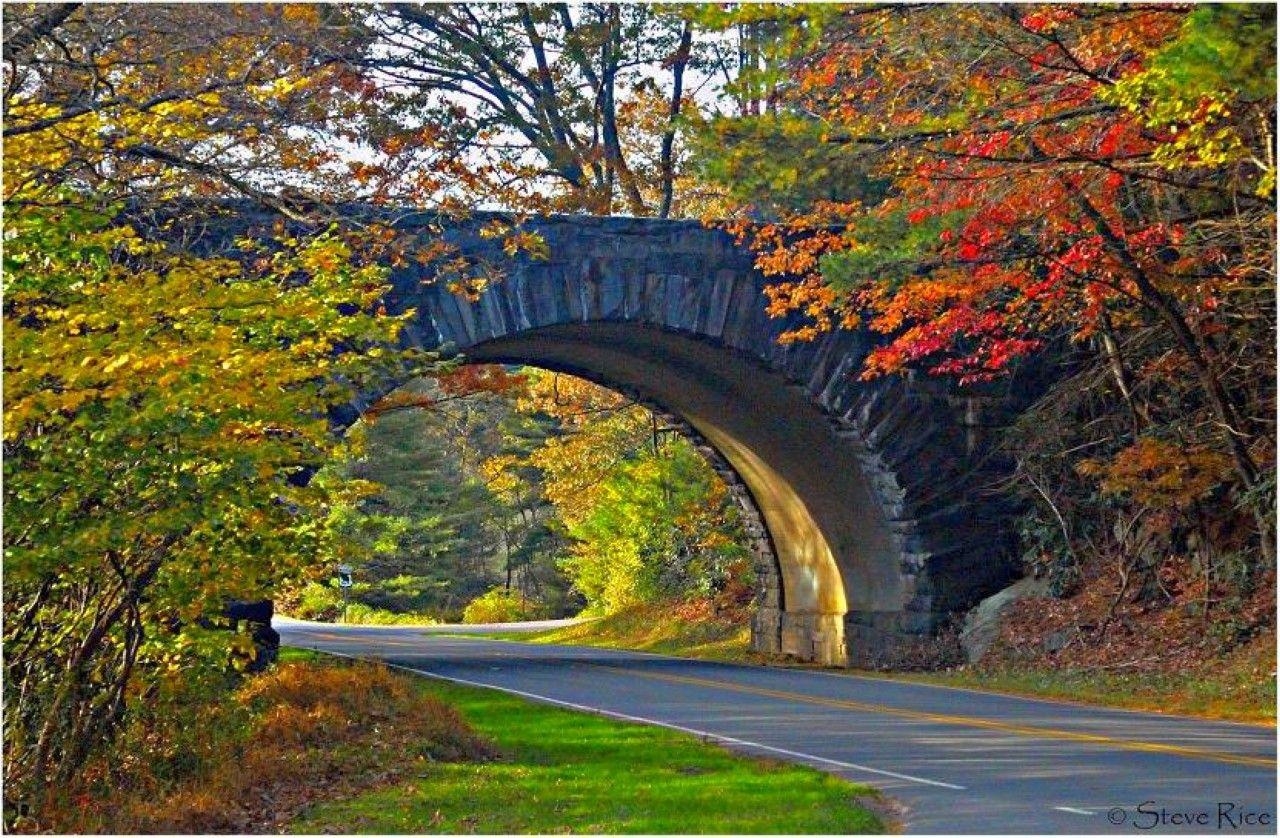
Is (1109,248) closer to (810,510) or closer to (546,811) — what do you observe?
(810,510)

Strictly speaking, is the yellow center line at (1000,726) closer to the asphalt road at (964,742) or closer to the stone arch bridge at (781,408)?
the asphalt road at (964,742)

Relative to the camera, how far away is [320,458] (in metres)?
11.9

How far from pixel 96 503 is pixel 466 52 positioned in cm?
1893

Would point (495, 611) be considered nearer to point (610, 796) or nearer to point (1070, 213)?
point (1070, 213)

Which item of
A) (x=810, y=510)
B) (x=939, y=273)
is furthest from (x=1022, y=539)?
(x=939, y=273)

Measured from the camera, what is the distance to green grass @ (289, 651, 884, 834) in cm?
1004

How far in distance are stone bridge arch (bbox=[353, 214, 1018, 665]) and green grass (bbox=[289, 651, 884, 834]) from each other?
924 cm

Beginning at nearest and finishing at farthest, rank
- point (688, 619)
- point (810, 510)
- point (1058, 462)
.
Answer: point (1058, 462)
point (810, 510)
point (688, 619)

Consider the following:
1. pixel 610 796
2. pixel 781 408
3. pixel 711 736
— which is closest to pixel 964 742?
pixel 711 736

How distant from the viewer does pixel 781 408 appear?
2528cm

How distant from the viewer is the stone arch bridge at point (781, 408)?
22.4 meters

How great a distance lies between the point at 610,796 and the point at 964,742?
419cm

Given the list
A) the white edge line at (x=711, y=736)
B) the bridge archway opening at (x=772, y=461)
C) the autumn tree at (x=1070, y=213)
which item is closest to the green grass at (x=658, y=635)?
the bridge archway opening at (x=772, y=461)

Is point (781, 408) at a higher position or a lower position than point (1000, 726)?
higher
